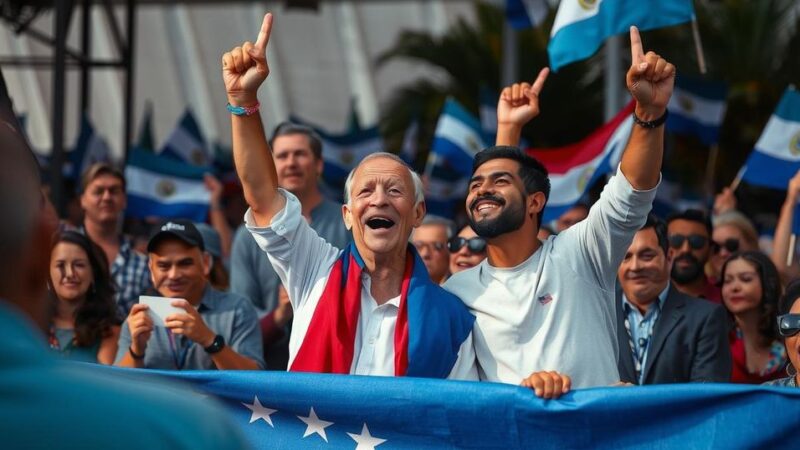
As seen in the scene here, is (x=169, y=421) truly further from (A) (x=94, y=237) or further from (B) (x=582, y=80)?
(B) (x=582, y=80)

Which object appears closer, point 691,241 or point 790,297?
point 790,297

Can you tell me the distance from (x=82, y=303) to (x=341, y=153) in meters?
5.92

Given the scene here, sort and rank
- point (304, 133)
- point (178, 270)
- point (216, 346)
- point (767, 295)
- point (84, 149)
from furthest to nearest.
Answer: point (84, 149), point (304, 133), point (767, 295), point (178, 270), point (216, 346)

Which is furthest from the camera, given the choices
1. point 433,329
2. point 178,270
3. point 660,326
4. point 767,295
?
point 767,295

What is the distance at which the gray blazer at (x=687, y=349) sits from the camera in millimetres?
5430

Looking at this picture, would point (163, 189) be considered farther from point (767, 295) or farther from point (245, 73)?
point (245, 73)

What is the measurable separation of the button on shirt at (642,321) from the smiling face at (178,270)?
1.82 metres

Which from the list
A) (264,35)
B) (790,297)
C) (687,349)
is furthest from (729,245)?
(264,35)

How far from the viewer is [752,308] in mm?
6516

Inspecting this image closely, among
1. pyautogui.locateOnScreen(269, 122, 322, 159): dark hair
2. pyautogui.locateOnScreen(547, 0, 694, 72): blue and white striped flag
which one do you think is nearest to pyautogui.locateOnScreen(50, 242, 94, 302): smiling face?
→ pyautogui.locateOnScreen(269, 122, 322, 159): dark hair

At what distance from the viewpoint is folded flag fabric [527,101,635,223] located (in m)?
8.98

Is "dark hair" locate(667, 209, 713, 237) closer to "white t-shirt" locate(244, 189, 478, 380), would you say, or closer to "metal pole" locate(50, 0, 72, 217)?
"white t-shirt" locate(244, 189, 478, 380)

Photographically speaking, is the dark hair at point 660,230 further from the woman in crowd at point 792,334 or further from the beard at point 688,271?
the woman in crowd at point 792,334

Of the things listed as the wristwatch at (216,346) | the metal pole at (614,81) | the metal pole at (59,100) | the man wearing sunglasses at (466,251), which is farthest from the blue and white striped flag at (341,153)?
the wristwatch at (216,346)
